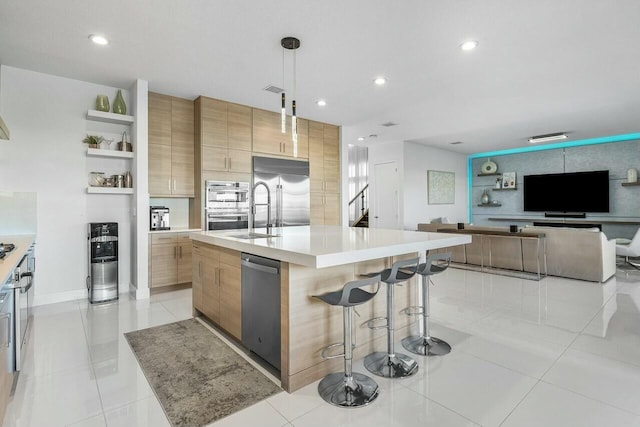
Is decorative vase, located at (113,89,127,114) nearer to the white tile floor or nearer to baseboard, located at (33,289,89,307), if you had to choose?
baseboard, located at (33,289,89,307)

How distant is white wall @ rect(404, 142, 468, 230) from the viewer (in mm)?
8070

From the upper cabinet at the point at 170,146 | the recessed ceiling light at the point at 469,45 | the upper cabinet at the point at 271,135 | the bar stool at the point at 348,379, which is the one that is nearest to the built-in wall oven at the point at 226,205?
the upper cabinet at the point at 170,146

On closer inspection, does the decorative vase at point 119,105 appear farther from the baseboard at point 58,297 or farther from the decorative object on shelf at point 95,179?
the baseboard at point 58,297

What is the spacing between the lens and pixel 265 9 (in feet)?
8.78

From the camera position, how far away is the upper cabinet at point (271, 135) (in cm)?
532

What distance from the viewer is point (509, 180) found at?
9117 mm

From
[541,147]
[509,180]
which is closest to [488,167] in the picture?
[509,180]

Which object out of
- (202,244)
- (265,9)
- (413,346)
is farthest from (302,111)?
(413,346)

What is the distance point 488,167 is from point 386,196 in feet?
11.2

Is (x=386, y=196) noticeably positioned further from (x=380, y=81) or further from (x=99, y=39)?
(x=99, y=39)

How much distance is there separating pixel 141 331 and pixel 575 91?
6096mm

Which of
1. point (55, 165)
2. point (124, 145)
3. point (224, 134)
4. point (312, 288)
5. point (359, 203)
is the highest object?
point (224, 134)

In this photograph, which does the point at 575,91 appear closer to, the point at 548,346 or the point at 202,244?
the point at 548,346

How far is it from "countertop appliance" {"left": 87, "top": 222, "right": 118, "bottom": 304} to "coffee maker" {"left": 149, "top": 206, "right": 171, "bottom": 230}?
48 centimetres
